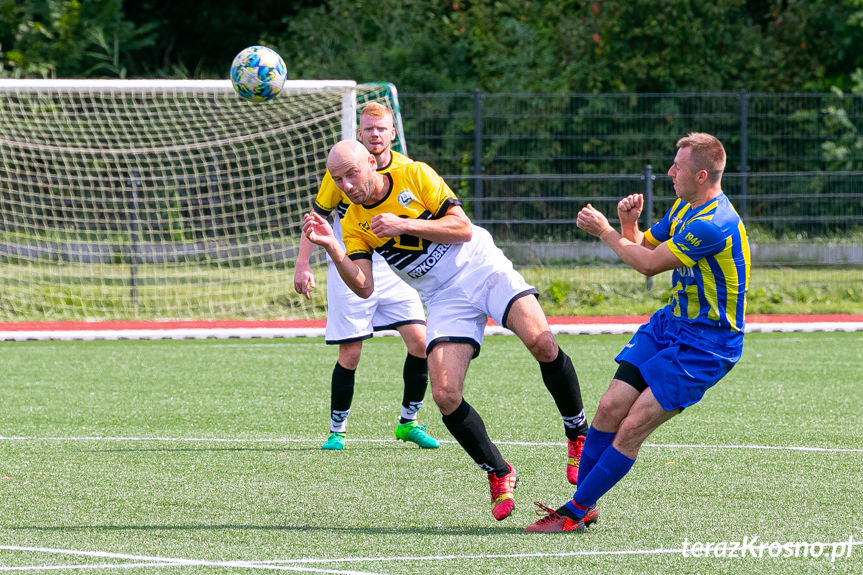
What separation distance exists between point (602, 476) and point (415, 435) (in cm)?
231

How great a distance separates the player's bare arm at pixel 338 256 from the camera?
17.3ft

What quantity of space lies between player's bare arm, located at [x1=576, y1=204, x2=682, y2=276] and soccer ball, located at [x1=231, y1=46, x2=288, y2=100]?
5.45m

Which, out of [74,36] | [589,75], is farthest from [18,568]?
[74,36]

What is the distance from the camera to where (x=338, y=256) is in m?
5.45

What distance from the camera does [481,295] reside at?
5727 millimetres

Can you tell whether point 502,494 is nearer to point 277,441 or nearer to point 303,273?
point 303,273

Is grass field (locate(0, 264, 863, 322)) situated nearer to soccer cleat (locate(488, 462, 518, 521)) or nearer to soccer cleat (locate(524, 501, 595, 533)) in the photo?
soccer cleat (locate(488, 462, 518, 521))

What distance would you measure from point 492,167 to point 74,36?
10674mm

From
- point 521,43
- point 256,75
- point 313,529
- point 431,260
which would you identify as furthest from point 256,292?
point 521,43

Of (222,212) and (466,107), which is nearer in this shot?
(222,212)

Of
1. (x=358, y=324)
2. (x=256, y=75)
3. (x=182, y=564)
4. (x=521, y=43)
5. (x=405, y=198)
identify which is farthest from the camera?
(x=521, y=43)

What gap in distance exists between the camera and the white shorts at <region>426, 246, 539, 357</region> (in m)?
5.62

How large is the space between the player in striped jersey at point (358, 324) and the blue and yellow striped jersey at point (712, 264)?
7.98ft

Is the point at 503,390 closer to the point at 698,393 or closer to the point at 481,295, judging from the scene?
the point at 481,295
